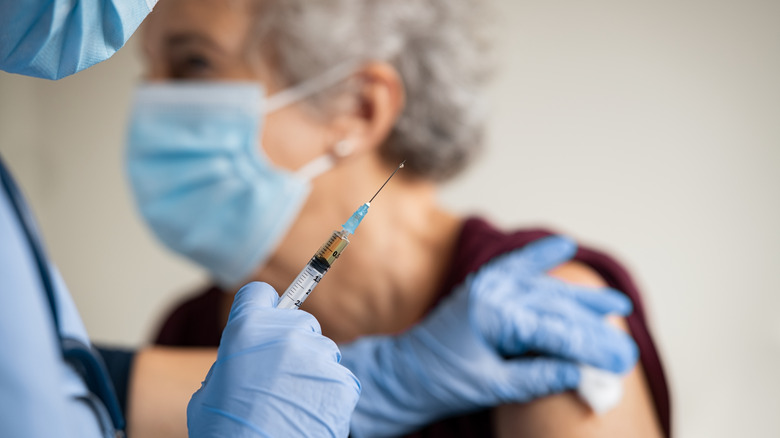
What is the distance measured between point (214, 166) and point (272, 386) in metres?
0.77

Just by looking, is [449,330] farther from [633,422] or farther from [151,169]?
[151,169]

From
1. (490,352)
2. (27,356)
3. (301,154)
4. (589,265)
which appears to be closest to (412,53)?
(301,154)

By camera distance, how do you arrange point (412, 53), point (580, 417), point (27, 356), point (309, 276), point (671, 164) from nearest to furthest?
point (27, 356) → point (309, 276) → point (580, 417) → point (412, 53) → point (671, 164)

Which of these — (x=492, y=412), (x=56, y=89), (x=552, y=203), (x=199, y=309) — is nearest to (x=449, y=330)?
(x=492, y=412)

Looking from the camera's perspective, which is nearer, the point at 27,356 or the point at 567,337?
the point at 27,356

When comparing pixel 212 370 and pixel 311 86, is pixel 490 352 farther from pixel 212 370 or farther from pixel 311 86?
pixel 311 86

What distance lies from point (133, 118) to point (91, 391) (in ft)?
2.51

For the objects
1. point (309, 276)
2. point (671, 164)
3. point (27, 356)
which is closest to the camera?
point (27, 356)

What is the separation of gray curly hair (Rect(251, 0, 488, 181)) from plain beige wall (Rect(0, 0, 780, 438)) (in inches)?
9.7

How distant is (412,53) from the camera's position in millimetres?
1207

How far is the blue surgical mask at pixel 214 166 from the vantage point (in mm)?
1092

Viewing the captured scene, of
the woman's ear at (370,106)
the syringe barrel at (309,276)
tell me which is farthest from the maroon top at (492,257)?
the syringe barrel at (309,276)

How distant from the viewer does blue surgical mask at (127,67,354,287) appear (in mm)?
1092

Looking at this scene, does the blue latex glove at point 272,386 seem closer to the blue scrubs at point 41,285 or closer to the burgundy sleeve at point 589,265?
the blue scrubs at point 41,285
